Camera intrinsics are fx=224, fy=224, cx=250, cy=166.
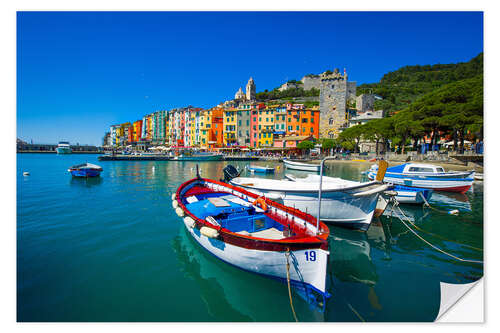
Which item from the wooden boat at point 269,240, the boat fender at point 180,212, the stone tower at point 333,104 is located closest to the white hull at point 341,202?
the wooden boat at point 269,240

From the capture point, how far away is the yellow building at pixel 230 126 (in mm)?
66375

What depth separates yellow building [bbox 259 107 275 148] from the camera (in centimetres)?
6234

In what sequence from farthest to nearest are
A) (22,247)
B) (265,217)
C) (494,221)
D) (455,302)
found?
(22,247), (265,217), (494,221), (455,302)

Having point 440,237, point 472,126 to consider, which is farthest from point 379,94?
point 440,237

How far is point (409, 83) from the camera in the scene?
343 ft

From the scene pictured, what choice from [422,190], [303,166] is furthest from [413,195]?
[303,166]

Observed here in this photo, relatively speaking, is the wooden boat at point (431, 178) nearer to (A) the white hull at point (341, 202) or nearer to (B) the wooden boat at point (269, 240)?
(A) the white hull at point (341, 202)

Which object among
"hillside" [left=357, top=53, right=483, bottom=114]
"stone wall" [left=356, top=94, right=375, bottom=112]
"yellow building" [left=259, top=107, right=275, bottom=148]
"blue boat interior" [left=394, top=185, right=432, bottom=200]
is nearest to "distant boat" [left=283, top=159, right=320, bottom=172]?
"blue boat interior" [left=394, top=185, right=432, bottom=200]

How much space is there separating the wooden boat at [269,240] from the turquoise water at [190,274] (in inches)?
17.2

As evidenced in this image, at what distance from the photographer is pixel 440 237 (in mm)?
8953

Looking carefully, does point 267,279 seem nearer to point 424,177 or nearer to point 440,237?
point 440,237

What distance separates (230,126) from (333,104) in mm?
30736

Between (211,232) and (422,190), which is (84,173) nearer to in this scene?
(211,232)
